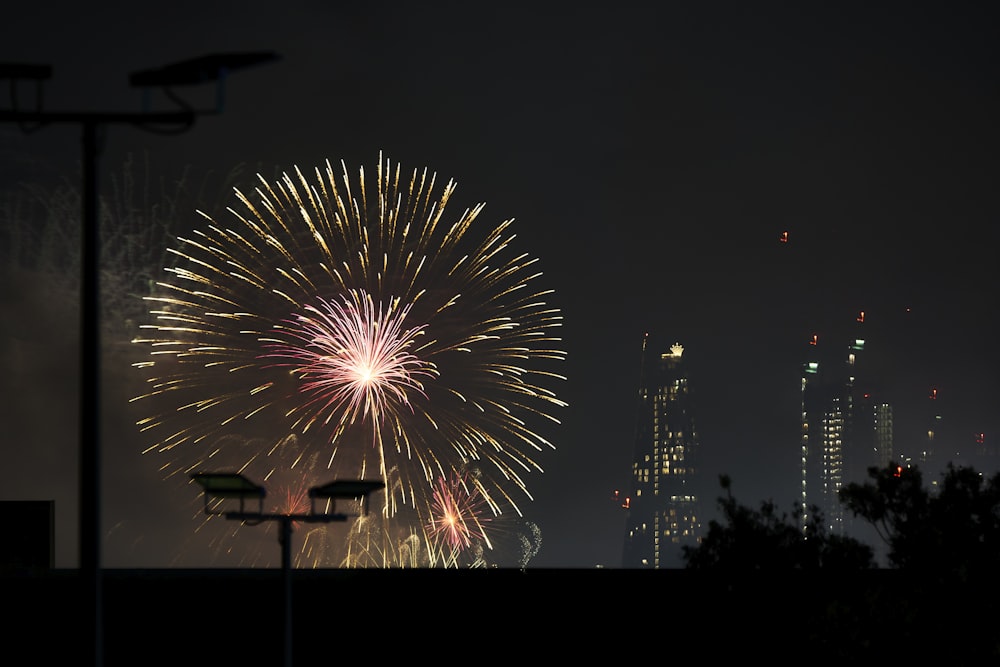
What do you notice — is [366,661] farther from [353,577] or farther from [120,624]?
[120,624]

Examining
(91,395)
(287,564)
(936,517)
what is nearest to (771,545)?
(936,517)

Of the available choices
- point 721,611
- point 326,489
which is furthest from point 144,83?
point 721,611

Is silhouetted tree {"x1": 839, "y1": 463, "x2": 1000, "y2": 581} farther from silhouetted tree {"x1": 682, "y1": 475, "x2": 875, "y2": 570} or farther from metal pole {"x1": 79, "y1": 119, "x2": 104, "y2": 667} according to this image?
metal pole {"x1": 79, "y1": 119, "x2": 104, "y2": 667}

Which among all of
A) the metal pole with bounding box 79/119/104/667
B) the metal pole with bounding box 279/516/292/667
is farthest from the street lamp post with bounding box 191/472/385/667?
the metal pole with bounding box 79/119/104/667

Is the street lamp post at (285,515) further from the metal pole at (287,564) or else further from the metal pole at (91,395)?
the metal pole at (91,395)

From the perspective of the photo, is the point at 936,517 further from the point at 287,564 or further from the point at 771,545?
the point at 287,564

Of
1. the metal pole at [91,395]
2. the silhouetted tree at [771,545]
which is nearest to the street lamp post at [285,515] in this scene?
the metal pole at [91,395]
